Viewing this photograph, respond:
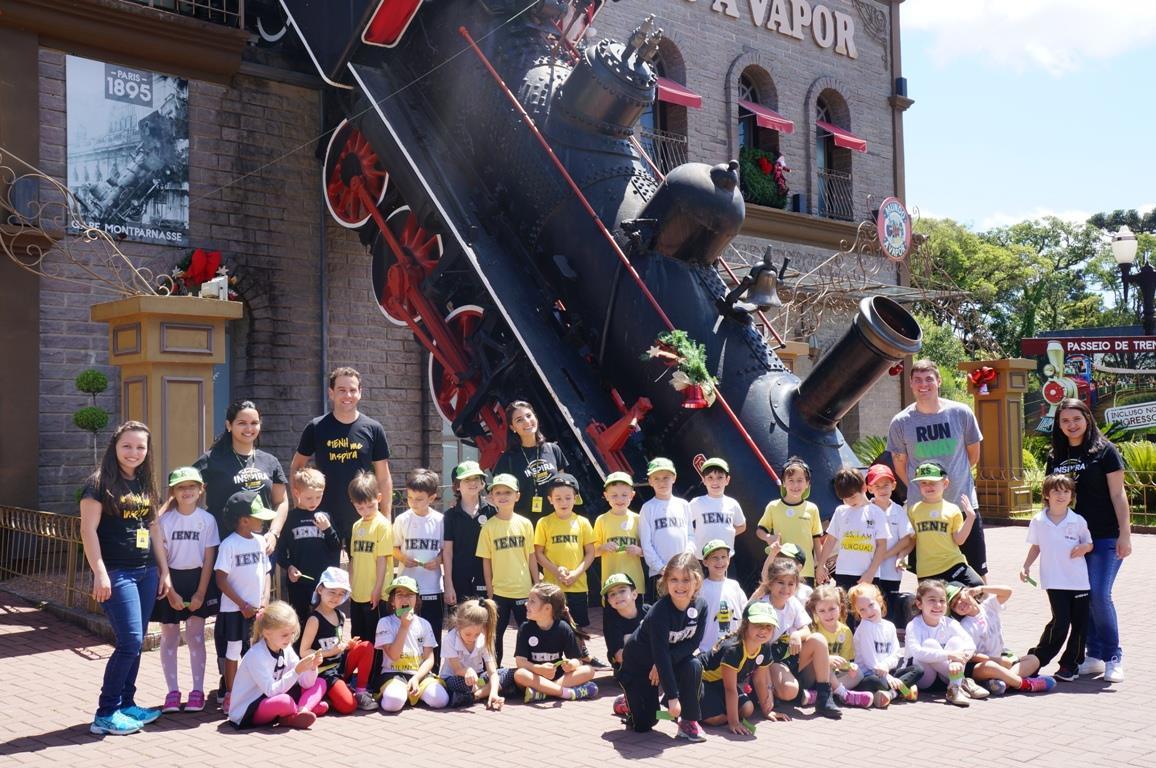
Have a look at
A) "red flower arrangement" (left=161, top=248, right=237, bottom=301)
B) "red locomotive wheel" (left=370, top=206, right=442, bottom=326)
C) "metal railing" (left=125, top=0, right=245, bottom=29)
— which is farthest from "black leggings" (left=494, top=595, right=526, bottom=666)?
"metal railing" (left=125, top=0, right=245, bottom=29)

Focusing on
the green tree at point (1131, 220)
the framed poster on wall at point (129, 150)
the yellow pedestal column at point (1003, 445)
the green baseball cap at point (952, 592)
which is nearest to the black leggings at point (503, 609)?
the green baseball cap at point (952, 592)

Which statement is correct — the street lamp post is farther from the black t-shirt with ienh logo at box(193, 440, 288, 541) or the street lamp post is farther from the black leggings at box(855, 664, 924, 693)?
the black t-shirt with ienh logo at box(193, 440, 288, 541)

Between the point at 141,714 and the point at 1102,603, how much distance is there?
5593 mm

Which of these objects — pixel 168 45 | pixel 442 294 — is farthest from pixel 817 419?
pixel 168 45

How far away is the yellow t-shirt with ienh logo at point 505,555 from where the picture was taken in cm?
679

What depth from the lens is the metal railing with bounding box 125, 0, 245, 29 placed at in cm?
1215

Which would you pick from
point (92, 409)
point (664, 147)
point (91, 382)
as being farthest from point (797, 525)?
point (664, 147)

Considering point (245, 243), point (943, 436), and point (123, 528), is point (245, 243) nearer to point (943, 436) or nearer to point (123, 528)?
point (123, 528)

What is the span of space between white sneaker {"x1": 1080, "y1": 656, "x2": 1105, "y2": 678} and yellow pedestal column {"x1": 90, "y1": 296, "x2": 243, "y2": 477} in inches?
248

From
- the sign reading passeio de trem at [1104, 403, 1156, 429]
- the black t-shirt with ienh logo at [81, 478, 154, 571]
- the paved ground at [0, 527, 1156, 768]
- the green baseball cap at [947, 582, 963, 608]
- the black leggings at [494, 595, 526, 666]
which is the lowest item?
the paved ground at [0, 527, 1156, 768]

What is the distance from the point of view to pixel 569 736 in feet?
18.1

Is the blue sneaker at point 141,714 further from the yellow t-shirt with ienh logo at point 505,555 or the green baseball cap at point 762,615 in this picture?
the green baseball cap at point 762,615

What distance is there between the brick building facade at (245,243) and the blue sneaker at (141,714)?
586 cm

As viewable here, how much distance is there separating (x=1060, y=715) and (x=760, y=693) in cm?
158
